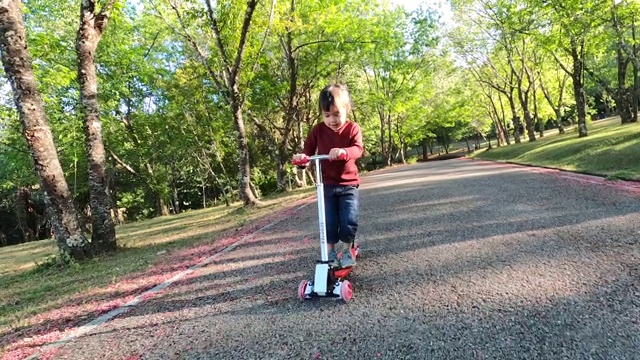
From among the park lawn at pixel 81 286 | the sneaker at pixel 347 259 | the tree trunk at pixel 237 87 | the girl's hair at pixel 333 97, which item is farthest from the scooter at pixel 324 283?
the tree trunk at pixel 237 87

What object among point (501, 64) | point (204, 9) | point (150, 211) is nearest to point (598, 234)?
point (204, 9)

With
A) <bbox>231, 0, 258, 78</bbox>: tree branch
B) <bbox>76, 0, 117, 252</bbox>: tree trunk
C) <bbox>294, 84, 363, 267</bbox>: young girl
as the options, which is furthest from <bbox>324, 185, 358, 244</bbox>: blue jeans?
<bbox>231, 0, 258, 78</bbox>: tree branch

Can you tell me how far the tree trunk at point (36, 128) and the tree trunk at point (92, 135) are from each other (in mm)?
473

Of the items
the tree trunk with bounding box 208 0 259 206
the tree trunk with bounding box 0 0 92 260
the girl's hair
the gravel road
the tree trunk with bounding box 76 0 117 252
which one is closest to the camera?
the gravel road

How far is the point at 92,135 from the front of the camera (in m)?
7.34

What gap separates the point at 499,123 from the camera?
1532 inches

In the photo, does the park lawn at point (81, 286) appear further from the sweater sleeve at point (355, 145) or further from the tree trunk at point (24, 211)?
the tree trunk at point (24, 211)

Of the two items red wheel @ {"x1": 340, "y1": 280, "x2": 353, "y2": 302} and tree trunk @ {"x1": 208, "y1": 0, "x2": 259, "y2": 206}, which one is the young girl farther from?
tree trunk @ {"x1": 208, "y1": 0, "x2": 259, "y2": 206}

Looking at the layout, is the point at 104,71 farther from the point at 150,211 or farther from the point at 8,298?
the point at 150,211

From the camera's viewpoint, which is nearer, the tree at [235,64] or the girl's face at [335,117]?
the girl's face at [335,117]

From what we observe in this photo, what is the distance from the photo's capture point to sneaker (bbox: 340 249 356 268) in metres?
3.57

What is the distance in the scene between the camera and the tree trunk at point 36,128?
20.1 ft

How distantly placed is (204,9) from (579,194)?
11.4 meters

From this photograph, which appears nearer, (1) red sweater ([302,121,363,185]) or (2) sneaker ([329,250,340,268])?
(2) sneaker ([329,250,340,268])
